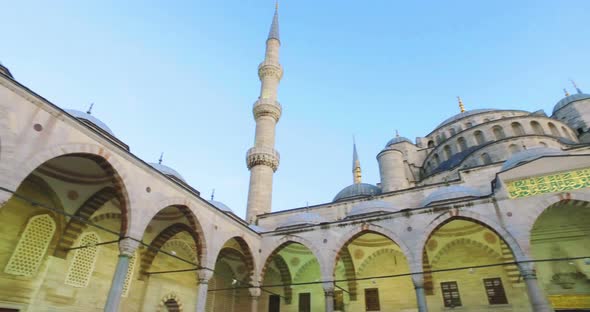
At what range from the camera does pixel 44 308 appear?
8.22m

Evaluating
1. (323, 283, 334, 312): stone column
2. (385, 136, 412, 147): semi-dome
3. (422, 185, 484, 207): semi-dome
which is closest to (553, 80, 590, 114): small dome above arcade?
(385, 136, 412, 147): semi-dome

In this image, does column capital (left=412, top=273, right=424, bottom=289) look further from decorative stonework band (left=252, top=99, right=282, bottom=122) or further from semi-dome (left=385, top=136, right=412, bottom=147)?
semi-dome (left=385, top=136, right=412, bottom=147)

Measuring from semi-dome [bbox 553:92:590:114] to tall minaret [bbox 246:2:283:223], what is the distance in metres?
18.3

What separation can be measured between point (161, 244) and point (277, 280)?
565cm

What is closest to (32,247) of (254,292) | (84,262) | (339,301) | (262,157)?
(84,262)

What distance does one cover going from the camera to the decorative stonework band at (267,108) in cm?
1925

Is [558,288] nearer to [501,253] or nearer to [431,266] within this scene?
[501,253]

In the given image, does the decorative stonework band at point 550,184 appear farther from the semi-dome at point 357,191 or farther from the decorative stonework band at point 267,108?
the decorative stonework band at point 267,108

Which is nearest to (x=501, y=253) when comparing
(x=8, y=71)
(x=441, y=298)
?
(x=441, y=298)

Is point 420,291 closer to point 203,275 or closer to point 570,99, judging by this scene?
point 203,275

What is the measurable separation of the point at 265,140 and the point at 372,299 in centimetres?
966

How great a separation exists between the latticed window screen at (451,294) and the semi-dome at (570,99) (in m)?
16.9

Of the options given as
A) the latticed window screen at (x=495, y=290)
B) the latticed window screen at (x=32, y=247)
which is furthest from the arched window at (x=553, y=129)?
the latticed window screen at (x=32, y=247)

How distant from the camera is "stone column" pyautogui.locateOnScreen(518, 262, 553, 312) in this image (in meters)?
7.90
